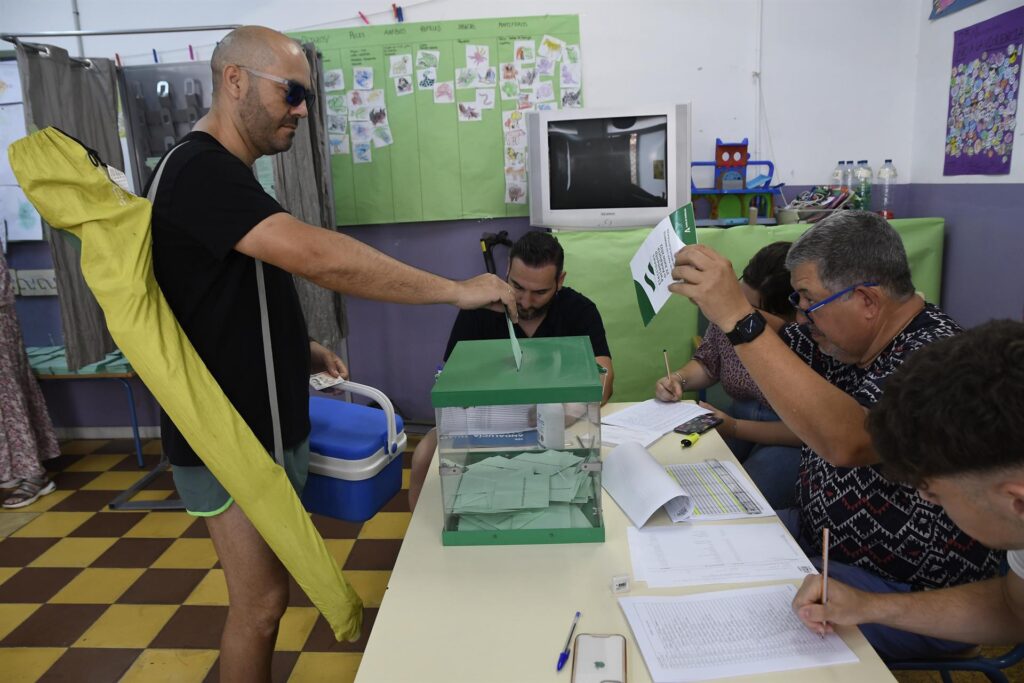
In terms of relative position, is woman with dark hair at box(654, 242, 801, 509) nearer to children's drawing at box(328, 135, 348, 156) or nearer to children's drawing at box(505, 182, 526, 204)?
children's drawing at box(505, 182, 526, 204)

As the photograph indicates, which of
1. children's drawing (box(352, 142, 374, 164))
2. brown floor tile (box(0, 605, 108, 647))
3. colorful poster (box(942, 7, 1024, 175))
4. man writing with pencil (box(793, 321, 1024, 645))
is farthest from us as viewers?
children's drawing (box(352, 142, 374, 164))

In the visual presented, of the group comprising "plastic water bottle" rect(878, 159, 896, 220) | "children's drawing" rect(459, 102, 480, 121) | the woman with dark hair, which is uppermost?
"children's drawing" rect(459, 102, 480, 121)

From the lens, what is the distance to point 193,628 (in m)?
2.41

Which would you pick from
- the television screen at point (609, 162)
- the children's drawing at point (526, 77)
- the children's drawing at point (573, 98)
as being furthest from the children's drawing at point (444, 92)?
the television screen at point (609, 162)

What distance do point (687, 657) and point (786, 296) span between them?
1593 mm

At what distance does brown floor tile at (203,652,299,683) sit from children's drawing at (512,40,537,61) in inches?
123

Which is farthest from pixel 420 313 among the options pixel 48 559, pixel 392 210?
pixel 48 559

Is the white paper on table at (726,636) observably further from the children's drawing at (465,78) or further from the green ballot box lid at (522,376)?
the children's drawing at (465,78)

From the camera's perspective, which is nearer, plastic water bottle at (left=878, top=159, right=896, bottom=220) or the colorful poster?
the colorful poster

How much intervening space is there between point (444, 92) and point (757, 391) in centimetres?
250

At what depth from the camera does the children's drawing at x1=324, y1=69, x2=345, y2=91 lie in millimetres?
3908

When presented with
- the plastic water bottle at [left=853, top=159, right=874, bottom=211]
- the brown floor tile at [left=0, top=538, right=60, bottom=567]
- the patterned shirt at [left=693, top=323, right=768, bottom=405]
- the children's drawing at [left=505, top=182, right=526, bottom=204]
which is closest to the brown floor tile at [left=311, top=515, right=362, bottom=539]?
the brown floor tile at [left=0, top=538, right=60, bottom=567]

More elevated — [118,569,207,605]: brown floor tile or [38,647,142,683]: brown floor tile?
[118,569,207,605]: brown floor tile

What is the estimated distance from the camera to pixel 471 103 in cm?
388
